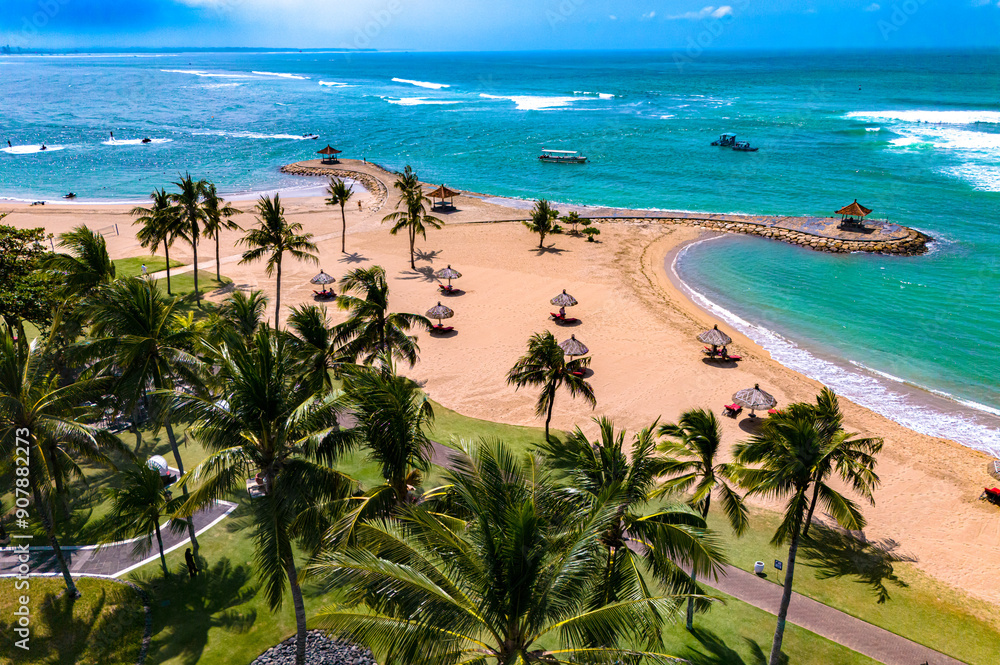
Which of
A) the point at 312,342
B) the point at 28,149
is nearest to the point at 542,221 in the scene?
the point at 312,342

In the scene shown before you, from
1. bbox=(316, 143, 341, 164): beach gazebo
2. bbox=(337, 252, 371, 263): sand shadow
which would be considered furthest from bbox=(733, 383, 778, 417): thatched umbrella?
bbox=(316, 143, 341, 164): beach gazebo

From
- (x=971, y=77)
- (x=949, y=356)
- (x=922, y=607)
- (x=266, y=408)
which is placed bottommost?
(x=922, y=607)

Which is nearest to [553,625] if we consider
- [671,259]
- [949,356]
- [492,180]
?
[949,356]

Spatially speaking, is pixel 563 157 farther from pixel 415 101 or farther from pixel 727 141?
pixel 415 101

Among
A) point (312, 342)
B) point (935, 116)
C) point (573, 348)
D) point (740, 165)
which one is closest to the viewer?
point (312, 342)

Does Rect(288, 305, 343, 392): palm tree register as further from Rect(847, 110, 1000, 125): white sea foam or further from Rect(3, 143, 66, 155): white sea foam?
Rect(847, 110, 1000, 125): white sea foam

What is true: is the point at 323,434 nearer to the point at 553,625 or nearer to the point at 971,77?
the point at 553,625

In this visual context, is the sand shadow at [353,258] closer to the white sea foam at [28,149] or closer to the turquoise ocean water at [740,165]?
the turquoise ocean water at [740,165]
